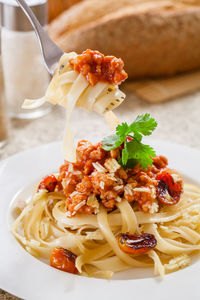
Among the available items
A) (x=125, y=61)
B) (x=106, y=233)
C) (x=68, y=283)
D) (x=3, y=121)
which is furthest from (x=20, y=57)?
(x=68, y=283)

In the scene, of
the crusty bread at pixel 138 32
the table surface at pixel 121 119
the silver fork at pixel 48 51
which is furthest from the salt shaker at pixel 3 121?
the crusty bread at pixel 138 32

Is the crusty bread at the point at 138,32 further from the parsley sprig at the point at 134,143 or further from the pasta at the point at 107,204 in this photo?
the parsley sprig at the point at 134,143

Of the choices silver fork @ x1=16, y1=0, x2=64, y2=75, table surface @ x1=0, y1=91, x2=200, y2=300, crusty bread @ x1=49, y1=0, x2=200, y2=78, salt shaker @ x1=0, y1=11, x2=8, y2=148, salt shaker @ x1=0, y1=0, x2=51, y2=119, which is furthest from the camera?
crusty bread @ x1=49, y1=0, x2=200, y2=78

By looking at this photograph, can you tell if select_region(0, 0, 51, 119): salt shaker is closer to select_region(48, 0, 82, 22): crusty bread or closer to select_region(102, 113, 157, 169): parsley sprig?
select_region(102, 113, 157, 169): parsley sprig

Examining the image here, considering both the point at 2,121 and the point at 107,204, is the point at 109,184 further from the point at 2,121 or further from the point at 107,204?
the point at 2,121

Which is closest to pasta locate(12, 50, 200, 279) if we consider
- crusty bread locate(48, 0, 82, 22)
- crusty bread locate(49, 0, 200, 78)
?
→ crusty bread locate(49, 0, 200, 78)

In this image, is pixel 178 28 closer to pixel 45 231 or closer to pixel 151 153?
pixel 151 153

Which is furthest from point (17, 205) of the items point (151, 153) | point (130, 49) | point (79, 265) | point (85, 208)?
point (130, 49)
